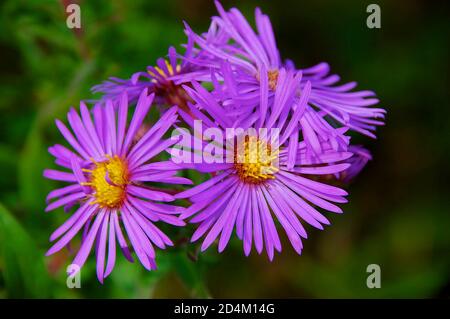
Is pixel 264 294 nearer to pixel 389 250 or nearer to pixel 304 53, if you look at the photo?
pixel 389 250

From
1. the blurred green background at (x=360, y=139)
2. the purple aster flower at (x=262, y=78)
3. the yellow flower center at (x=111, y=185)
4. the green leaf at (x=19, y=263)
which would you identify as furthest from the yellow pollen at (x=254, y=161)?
the green leaf at (x=19, y=263)

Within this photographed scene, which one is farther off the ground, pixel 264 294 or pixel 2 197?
pixel 2 197

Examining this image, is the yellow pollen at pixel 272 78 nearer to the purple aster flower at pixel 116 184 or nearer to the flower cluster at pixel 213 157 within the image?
the flower cluster at pixel 213 157

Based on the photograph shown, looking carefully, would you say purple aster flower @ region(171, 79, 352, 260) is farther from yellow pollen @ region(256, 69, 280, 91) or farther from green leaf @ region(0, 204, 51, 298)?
green leaf @ region(0, 204, 51, 298)

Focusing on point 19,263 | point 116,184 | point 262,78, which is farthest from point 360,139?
point 19,263

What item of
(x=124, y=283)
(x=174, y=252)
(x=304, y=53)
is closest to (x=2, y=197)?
(x=124, y=283)

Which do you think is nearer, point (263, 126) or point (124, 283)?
point (263, 126)

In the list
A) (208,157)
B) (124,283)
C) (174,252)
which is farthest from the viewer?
(124,283)
